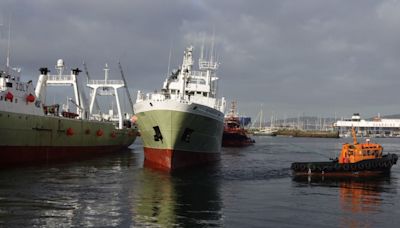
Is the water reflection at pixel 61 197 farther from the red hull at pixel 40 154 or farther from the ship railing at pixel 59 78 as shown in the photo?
the ship railing at pixel 59 78

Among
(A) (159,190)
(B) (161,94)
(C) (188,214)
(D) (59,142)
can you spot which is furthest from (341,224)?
(D) (59,142)

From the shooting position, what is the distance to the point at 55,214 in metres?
20.7

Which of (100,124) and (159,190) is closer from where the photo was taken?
(159,190)

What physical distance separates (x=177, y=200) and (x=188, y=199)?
794 mm

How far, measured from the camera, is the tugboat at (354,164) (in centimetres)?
3897

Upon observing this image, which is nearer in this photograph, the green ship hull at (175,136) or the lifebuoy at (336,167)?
the green ship hull at (175,136)

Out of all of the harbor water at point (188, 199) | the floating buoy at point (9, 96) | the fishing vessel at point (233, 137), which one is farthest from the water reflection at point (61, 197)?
the fishing vessel at point (233, 137)

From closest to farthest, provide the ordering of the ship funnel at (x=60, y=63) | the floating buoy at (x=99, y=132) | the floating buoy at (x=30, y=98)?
the floating buoy at (x=30, y=98), the floating buoy at (x=99, y=132), the ship funnel at (x=60, y=63)

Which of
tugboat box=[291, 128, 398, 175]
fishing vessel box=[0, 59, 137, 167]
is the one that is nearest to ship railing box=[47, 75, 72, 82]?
fishing vessel box=[0, 59, 137, 167]

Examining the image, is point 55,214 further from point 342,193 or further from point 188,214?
point 342,193

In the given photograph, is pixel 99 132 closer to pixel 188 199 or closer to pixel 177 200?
pixel 188 199

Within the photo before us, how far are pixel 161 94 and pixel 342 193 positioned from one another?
2285 centimetres

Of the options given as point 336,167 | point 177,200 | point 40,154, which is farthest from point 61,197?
point 336,167

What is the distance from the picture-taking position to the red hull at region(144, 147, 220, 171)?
38675mm
